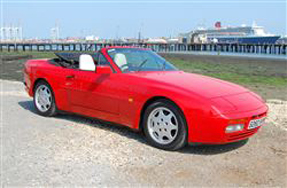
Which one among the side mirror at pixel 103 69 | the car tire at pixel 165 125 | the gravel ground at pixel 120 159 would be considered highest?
the side mirror at pixel 103 69

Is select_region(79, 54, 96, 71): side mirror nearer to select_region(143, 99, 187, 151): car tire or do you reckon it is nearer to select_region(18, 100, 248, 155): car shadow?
select_region(18, 100, 248, 155): car shadow

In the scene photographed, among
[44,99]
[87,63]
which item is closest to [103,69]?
[87,63]

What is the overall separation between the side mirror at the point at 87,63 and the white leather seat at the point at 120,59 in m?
0.40

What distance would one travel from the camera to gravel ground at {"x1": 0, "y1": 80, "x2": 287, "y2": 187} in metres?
3.63

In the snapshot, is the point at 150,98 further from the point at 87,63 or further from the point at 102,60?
the point at 87,63

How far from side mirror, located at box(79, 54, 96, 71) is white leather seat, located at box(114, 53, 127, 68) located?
0.40 meters

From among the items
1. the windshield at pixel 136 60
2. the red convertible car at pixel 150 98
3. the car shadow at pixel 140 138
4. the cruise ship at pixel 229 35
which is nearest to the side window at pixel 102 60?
the red convertible car at pixel 150 98

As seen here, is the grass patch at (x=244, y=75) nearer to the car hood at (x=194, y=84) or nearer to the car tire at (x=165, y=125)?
the car hood at (x=194, y=84)

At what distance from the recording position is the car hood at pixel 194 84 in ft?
14.7

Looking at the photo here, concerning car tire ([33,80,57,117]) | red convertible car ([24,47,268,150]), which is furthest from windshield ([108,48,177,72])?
car tire ([33,80,57,117])

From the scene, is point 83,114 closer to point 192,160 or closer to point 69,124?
point 69,124

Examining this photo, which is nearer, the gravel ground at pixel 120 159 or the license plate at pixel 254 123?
the gravel ground at pixel 120 159

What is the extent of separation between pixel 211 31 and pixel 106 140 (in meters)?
131

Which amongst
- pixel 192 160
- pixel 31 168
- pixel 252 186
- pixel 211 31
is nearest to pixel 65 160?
pixel 31 168
